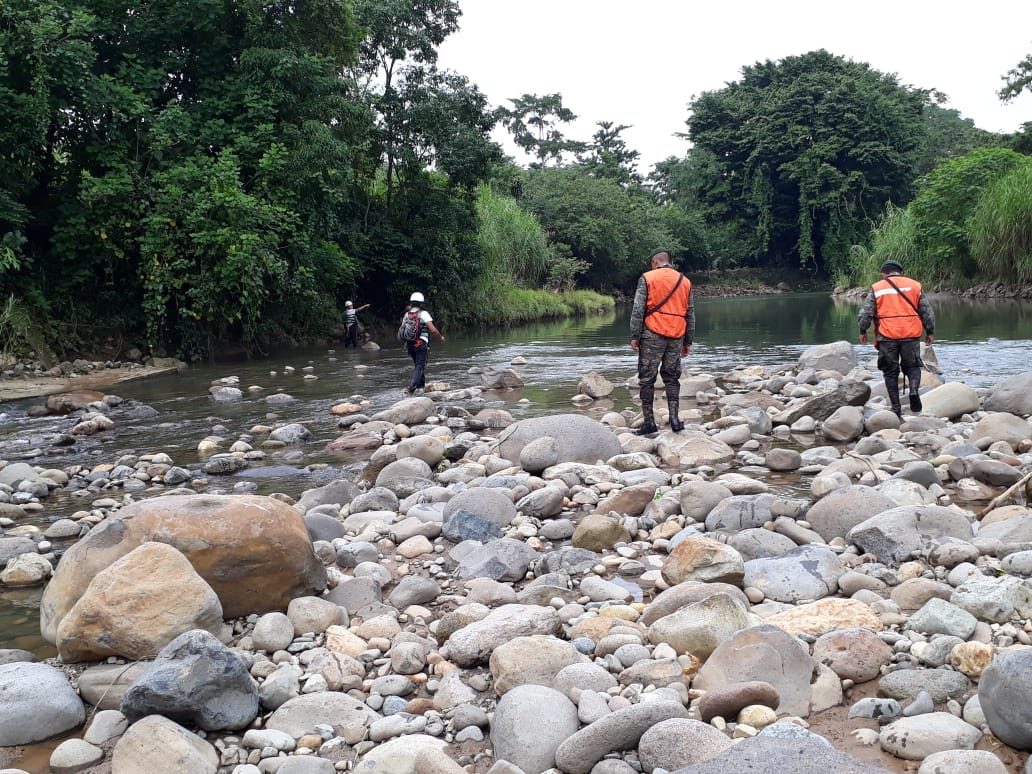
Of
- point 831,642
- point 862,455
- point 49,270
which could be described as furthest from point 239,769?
point 49,270

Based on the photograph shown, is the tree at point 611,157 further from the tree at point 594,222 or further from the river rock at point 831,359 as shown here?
the river rock at point 831,359

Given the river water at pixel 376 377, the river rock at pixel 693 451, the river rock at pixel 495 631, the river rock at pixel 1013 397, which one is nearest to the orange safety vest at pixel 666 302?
the river rock at pixel 693 451

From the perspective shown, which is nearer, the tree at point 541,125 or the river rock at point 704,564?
the river rock at point 704,564

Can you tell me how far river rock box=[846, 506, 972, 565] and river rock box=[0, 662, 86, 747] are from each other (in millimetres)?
3798

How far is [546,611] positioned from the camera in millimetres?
3629

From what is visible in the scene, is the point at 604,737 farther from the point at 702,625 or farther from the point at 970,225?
the point at 970,225

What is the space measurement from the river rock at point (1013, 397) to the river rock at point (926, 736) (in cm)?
688

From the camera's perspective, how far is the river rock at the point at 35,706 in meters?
2.95

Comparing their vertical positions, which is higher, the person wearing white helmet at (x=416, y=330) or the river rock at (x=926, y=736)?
the person wearing white helmet at (x=416, y=330)

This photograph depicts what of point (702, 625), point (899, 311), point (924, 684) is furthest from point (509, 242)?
point (924, 684)

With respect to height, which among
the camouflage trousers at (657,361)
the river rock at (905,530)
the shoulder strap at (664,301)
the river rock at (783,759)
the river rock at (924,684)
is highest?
the shoulder strap at (664,301)

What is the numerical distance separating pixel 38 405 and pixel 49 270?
559 cm

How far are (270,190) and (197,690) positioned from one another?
15942 mm

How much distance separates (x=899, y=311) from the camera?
8.51 m
